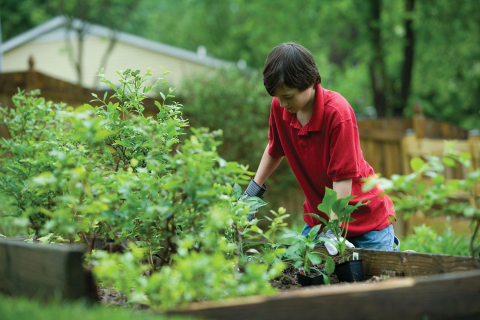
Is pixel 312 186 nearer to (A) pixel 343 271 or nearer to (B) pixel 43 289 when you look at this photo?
(A) pixel 343 271

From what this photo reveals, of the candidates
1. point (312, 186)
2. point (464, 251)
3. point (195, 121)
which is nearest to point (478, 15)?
point (195, 121)

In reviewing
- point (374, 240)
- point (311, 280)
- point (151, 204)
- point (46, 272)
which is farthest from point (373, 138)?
point (46, 272)

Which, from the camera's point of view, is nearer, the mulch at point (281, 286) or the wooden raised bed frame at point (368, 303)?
the wooden raised bed frame at point (368, 303)

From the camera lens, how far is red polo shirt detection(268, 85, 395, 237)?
219 centimetres

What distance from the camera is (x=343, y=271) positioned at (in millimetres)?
2041

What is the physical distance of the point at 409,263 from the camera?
196 centimetres

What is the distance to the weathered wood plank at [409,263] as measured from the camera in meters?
1.72

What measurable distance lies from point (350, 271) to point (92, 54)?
16.9 metres

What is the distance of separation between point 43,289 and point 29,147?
1.16 metres

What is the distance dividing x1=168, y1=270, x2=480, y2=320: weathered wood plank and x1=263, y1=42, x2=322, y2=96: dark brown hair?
113cm

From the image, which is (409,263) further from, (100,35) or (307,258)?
(100,35)

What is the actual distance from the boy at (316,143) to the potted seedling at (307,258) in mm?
203

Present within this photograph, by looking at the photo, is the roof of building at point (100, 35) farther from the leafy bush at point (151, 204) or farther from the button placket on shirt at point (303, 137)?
the leafy bush at point (151, 204)

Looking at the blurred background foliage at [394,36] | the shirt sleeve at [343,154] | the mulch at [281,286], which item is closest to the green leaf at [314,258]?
the mulch at [281,286]
